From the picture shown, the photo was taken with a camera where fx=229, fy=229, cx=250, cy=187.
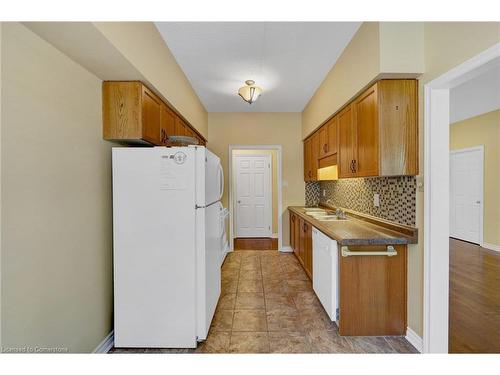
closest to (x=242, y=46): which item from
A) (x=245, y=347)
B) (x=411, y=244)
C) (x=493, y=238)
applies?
(x=411, y=244)

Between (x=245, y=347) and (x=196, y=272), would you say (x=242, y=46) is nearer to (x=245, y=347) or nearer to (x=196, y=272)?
(x=196, y=272)

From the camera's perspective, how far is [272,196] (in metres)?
5.87

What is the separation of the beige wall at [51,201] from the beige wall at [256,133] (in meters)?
2.65

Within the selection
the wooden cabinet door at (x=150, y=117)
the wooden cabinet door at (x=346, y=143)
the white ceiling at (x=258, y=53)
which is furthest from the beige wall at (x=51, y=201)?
the wooden cabinet door at (x=346, y=143)

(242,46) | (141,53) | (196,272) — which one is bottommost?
(196,272)

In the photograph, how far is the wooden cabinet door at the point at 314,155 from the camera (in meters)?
3.60

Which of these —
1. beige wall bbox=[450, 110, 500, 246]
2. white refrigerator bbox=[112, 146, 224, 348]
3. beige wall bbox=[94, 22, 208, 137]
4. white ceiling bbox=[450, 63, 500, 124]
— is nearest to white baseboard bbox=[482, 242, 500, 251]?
beige wall bbox=[450, 110, 500, 246]

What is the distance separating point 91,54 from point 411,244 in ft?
9.08

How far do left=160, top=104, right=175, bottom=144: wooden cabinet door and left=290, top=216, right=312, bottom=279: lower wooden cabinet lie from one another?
1.99 meters

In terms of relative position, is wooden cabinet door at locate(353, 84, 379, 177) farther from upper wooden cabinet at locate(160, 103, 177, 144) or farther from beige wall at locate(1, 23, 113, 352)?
beige wall at locate(1, 23, 113, 352)

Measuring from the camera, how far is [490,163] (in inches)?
173

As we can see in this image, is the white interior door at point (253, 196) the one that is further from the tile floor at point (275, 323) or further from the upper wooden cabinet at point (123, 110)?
the upper wooden cabinet at point (123, 110)
